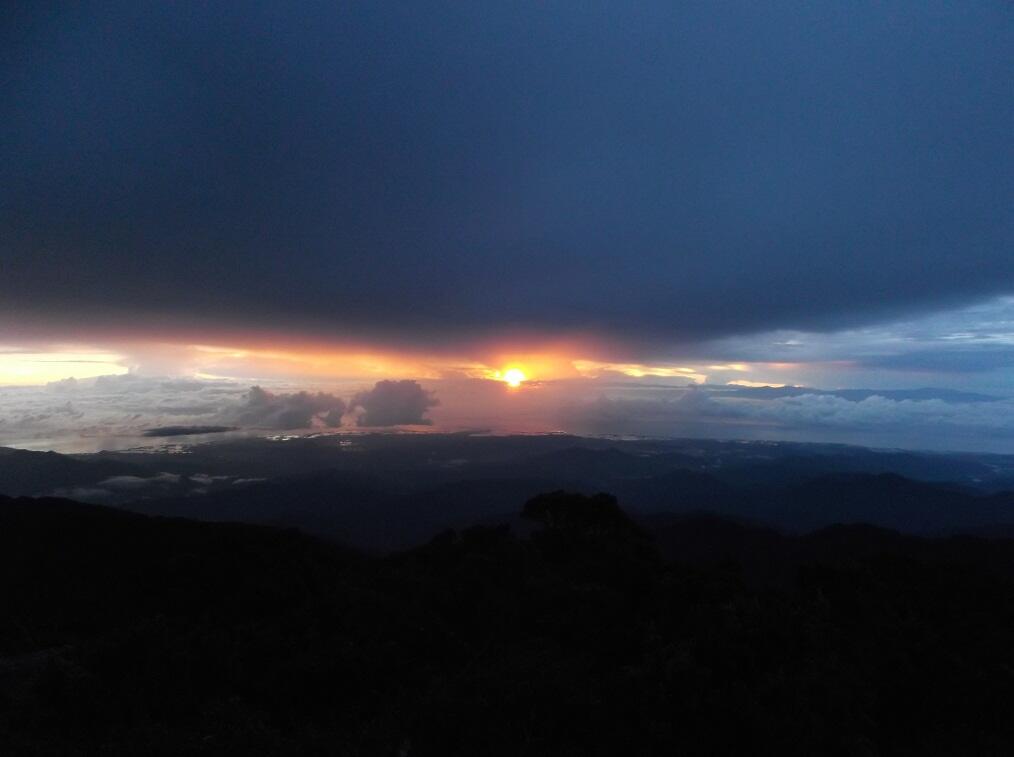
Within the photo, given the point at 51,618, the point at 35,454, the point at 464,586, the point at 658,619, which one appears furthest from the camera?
the point at 35,454

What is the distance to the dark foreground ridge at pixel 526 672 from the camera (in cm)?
740

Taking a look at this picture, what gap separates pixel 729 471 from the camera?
17762 centimetres

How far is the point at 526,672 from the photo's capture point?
8766 mm

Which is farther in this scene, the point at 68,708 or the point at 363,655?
the point at 363,655

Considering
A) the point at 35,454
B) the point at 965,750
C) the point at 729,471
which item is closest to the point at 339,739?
the point at 965,750

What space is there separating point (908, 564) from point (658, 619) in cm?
2023

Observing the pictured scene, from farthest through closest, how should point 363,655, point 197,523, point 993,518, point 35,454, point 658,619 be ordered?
point 35,454, point 993,518, point 197,523, point 658,619, point 363,655

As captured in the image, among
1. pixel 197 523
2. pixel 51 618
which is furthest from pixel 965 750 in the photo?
pixel 197 523

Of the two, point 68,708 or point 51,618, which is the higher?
point 68,708

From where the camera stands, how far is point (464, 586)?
674 inches

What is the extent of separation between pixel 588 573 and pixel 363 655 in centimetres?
1335

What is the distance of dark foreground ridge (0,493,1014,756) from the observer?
740 centimetres

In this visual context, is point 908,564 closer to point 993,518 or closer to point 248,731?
point 248,731

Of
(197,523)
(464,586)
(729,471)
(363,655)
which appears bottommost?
(729,471)
